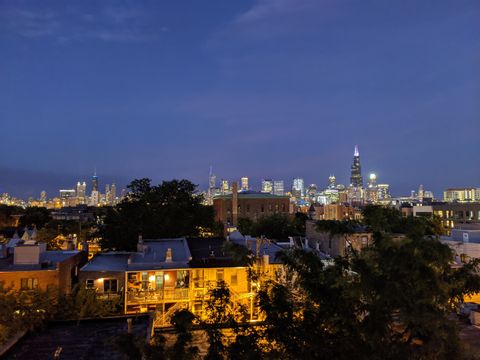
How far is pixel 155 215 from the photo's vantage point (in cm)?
5128

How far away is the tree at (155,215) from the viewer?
47688 millimetres

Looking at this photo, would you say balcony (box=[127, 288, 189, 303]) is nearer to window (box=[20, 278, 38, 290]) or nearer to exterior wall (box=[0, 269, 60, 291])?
exterior wall (box=[0, 269, 60, 291])

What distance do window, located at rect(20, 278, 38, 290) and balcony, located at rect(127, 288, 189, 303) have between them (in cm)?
558

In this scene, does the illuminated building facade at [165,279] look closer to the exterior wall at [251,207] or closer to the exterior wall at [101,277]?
the exterior wall at [101,277]

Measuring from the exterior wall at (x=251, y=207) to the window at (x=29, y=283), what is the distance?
93.9m

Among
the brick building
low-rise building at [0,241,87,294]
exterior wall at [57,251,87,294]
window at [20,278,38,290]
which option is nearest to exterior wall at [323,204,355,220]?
the brick building

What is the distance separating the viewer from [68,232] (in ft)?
234

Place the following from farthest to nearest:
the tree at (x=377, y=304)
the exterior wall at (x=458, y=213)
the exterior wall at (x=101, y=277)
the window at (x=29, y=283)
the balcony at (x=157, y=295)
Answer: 1. the exterior wall at (x=458, y=213)
2. the exterior wall at (x=101, y=277)
3. the balcony at (x=157, y=295)
4. the window at (x=29, y=283)
5. the tree at (x=377, y=304)

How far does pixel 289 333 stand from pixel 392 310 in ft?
6.23

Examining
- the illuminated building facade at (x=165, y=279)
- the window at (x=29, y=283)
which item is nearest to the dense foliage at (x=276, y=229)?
the illuminated building facade at (x=165, y=279)

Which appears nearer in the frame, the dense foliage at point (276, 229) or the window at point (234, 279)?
the window at point (234, 279)

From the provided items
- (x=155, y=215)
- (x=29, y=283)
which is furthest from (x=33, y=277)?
(x=155, y=215)

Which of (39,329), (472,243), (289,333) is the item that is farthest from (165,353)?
(472,243)

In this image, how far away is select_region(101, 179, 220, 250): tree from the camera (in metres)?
47.7
